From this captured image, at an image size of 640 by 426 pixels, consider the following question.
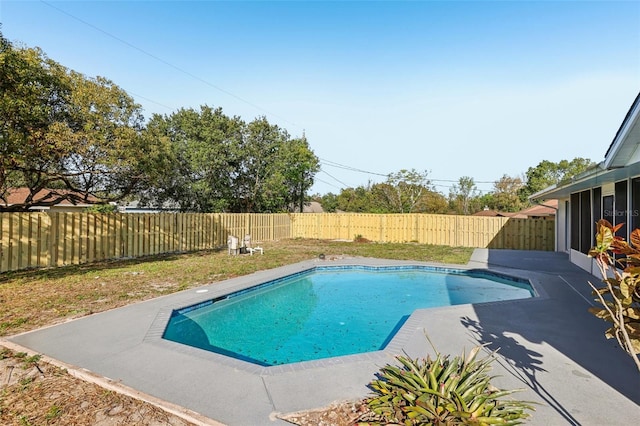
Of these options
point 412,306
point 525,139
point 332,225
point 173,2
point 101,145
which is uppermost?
point 173,2

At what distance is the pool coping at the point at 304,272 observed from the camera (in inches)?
160

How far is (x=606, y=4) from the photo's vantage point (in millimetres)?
8250

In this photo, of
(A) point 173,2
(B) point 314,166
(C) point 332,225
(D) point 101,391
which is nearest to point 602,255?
(D) point 101,391

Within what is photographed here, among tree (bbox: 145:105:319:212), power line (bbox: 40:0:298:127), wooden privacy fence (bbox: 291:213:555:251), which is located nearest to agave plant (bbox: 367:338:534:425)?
power line (bbox: 40:0:298:127)

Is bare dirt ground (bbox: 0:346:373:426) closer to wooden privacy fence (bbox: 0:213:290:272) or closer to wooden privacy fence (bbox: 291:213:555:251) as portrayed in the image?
wooden privacy fence (bbox: 0:213:290:272)

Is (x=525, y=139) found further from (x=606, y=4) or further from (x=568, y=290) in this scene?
(x=568, y=290)

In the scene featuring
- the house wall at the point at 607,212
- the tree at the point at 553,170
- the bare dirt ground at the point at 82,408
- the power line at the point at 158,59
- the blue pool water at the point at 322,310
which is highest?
the power line at the point at 158,59

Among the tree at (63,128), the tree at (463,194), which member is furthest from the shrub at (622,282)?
the tree at (463,194)

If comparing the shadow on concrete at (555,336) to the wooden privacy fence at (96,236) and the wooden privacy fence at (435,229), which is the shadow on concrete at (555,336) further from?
the wooden privacy fence at (96,236)

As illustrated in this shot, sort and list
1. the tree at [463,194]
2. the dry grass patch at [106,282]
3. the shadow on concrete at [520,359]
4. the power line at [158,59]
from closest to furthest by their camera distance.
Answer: the shadow on concrete at [520,359], the dry grass patch at [106,282], the power line at [158,59], the tree at [463,194]

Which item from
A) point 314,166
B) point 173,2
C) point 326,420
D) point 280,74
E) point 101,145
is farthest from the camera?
point 314,166

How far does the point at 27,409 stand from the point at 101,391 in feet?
1.85

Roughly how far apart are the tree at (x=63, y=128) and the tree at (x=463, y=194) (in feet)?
119

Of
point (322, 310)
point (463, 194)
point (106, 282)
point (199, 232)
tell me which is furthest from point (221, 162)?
point (463, 194)
